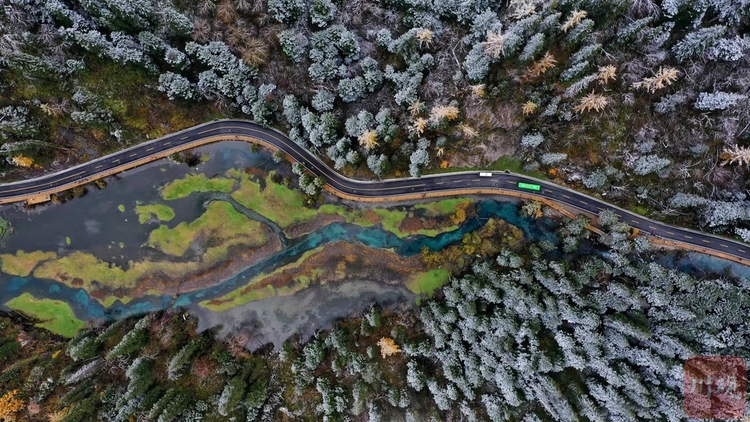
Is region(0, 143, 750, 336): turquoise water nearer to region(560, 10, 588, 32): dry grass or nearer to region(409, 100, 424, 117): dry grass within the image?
region(409, 100, 424, 117): dry grass

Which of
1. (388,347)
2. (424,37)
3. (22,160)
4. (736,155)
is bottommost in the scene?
(388,347)

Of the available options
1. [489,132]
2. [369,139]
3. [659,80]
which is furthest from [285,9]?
[659,80]

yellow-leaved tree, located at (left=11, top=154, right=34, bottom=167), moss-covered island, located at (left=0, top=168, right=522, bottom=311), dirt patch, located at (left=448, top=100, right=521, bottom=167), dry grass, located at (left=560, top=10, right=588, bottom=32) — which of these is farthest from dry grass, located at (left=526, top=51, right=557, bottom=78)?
yellow-leaved tree, located at (left=11, top=154, right=34, bottom=167)

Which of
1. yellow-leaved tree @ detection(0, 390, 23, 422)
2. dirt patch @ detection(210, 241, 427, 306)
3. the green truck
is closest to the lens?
yellow-leaved tree @ detection(0, 390, 23, 422)

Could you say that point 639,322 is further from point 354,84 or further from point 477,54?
point 354,84

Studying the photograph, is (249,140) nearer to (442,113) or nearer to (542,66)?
(442,113)

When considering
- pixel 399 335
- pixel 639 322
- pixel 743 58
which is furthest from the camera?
pixel 399 335

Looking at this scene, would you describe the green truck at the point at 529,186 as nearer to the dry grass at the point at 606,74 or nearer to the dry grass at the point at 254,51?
the dry grass at the point at 606,74

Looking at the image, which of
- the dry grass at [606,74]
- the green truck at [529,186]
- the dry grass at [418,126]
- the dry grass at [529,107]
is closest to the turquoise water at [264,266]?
the green truck at [529,186]

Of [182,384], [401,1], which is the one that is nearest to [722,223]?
[401,1]
